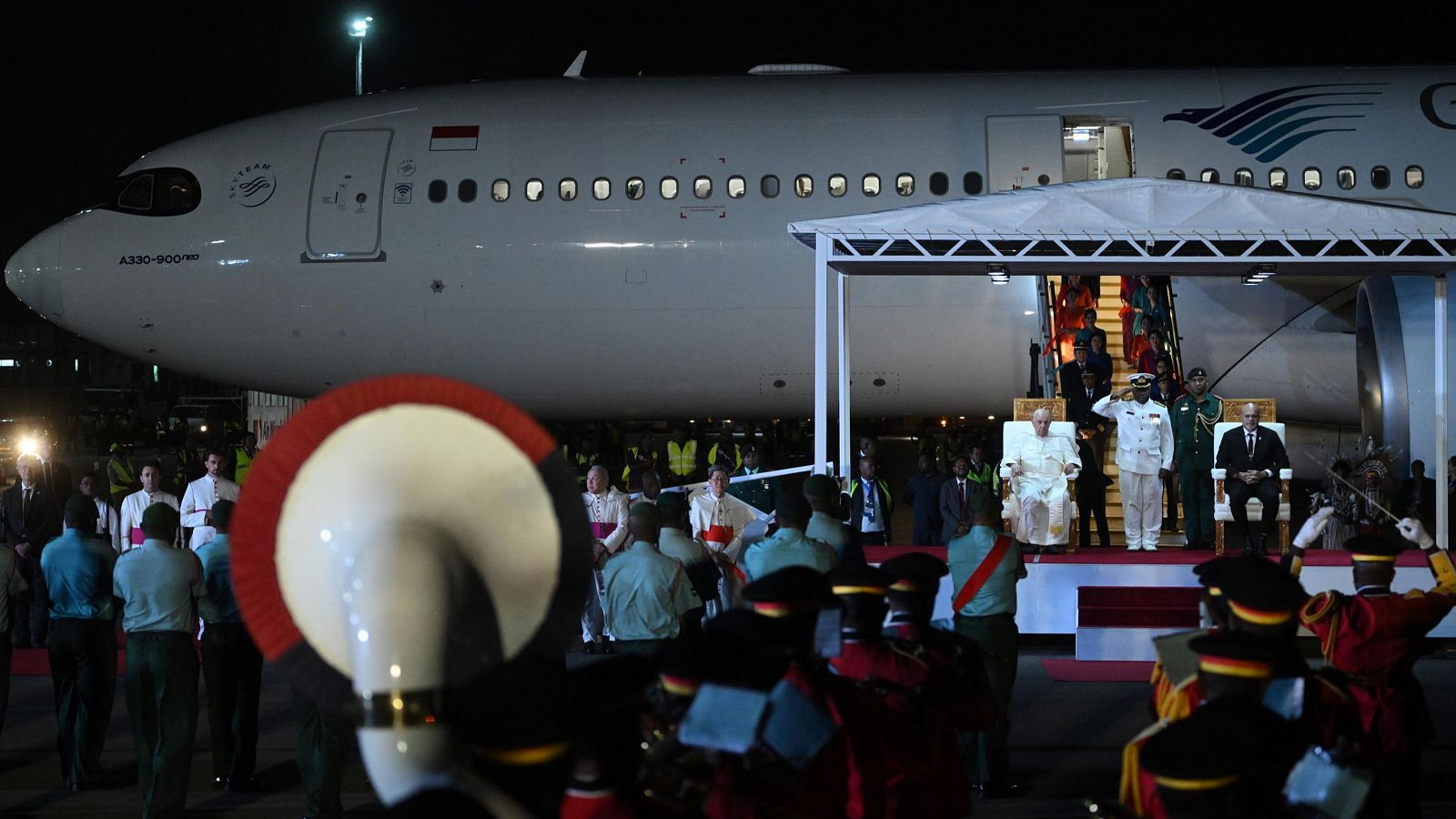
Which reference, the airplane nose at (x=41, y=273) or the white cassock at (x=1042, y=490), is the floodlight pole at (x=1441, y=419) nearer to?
the white cassock at (x=1042, y=490)

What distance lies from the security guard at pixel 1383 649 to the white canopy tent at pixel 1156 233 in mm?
5765

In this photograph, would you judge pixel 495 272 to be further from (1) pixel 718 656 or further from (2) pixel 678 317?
(1) pixel 718 656

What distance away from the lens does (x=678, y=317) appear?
14.8m

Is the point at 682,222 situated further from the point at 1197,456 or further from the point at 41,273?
the point at 41,273

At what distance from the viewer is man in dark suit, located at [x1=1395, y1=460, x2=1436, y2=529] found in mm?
12227

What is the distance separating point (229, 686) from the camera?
7.86 meters

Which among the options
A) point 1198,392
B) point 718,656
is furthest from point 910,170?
point 718,656

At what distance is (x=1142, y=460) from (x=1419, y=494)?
102 inches

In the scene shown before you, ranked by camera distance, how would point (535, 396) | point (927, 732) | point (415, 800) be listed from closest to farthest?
point (415, 800) → point (927, 732) → point (535, 396)

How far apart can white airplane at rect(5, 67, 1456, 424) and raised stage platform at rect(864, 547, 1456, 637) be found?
466cm

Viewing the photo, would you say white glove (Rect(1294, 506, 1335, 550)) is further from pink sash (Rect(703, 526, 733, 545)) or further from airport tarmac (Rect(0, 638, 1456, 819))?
pink sash (Rect(703, 526, 733, 545))

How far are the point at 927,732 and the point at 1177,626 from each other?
6.93 meters

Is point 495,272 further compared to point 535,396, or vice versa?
point 535,396

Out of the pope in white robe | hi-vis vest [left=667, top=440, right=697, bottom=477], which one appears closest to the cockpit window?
hi-vis vest [left=667, top=440, right=697, bottom=477]
